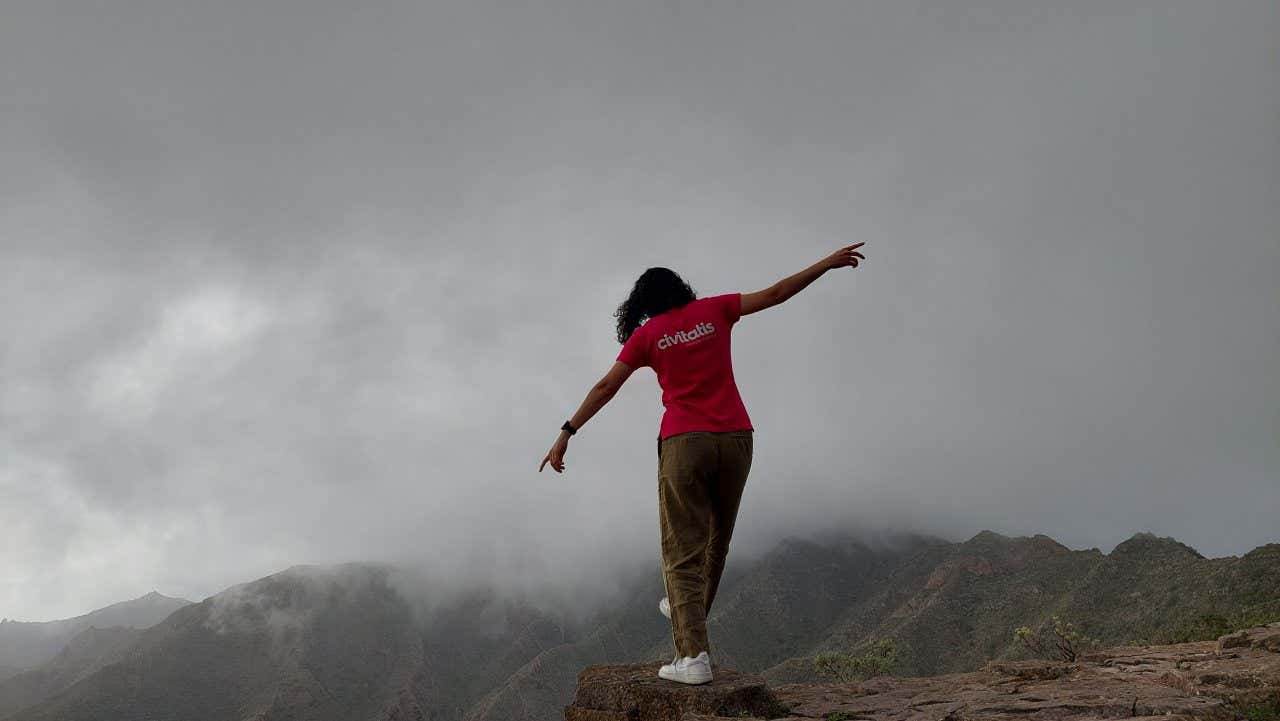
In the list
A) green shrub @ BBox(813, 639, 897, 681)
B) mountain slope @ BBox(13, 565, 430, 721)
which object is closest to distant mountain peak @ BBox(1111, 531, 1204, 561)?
green shrub @ BBox(813, 639, 897, 681)

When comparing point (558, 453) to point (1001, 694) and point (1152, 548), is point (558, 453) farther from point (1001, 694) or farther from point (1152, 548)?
point (1152, 548)

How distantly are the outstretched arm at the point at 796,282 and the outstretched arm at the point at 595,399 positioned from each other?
116 centimetres

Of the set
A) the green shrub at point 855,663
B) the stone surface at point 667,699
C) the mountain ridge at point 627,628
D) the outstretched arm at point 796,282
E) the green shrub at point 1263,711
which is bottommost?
the mountain ridge at point 627,628

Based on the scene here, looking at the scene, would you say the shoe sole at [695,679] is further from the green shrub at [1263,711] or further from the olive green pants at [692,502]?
the green shrub at [1263,711]

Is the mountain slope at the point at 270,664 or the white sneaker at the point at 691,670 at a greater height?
the white sneaker at the point at 691,670

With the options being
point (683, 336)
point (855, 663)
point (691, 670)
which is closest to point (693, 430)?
point (683, 336)

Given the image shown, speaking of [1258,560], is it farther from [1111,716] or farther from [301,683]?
[301,683]

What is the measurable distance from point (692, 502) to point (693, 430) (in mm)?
576

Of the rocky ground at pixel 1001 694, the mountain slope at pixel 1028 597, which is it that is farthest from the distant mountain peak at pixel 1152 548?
the rocky ground at pixel 1001 694

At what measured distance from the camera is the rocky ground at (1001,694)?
4.58 m

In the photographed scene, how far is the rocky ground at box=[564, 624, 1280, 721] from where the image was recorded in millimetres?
4582

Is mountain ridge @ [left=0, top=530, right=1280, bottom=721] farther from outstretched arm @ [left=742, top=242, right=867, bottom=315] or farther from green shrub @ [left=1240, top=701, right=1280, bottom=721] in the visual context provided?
outstretched arm @ [left=742, top=242, right=867, bottom=315]

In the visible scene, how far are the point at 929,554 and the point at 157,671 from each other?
157 metres

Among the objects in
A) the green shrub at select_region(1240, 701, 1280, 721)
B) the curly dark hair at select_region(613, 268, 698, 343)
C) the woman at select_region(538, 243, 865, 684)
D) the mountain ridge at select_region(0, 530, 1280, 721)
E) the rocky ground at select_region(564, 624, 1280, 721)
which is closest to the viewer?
the green shrub at select_region(1240, 701, 1280, 721)
